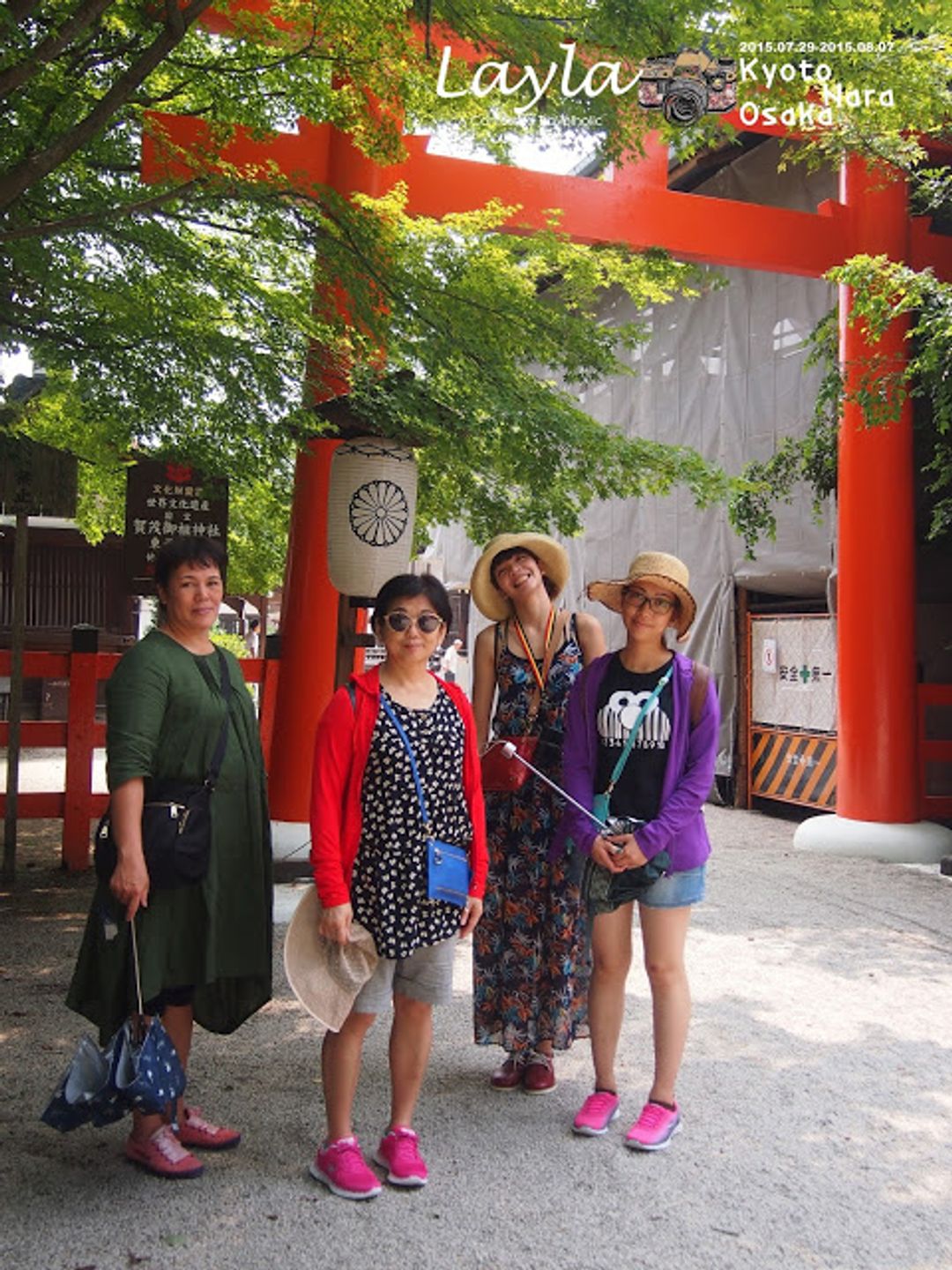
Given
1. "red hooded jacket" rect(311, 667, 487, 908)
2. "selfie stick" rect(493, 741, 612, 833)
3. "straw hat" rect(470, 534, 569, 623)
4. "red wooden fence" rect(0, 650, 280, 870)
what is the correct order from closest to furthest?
"red hooded jacket" rect(311, 667, 487, 908) → "selfie stick" rect(493, 741, 612, 833) → "straw hat" rect(470, 534, 569, 623) → "red wooden fence" rect(0, 650, 280, 870)

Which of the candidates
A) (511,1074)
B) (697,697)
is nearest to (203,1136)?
(511,1074)

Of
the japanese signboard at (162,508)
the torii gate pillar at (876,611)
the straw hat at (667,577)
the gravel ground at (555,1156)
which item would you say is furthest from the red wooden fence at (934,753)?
the straw hat at (667,577)

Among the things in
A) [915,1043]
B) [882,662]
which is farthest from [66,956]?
[882,662]

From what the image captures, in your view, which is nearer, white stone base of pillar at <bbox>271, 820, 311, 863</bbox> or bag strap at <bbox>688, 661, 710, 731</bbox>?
bag strap at <bbox>688, 661, 710, 731</bbox>

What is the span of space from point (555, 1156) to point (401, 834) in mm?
1098

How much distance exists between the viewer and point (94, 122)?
412cm

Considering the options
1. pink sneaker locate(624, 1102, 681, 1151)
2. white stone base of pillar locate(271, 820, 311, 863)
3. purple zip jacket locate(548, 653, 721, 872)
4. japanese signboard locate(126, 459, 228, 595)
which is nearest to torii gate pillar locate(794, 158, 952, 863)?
white stone base of pillar locate(271, 820, 311, 863)

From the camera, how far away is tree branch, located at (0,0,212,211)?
3.88 m

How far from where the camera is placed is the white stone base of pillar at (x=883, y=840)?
832 centimetres

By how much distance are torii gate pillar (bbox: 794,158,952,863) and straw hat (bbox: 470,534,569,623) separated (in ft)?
18.0

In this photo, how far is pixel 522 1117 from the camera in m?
3.46

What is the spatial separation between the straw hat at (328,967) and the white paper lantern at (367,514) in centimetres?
283

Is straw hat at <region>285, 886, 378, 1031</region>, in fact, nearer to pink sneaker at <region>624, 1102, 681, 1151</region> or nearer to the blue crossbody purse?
the blue crossbody purse

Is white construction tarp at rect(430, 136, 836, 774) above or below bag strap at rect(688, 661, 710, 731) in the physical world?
above
